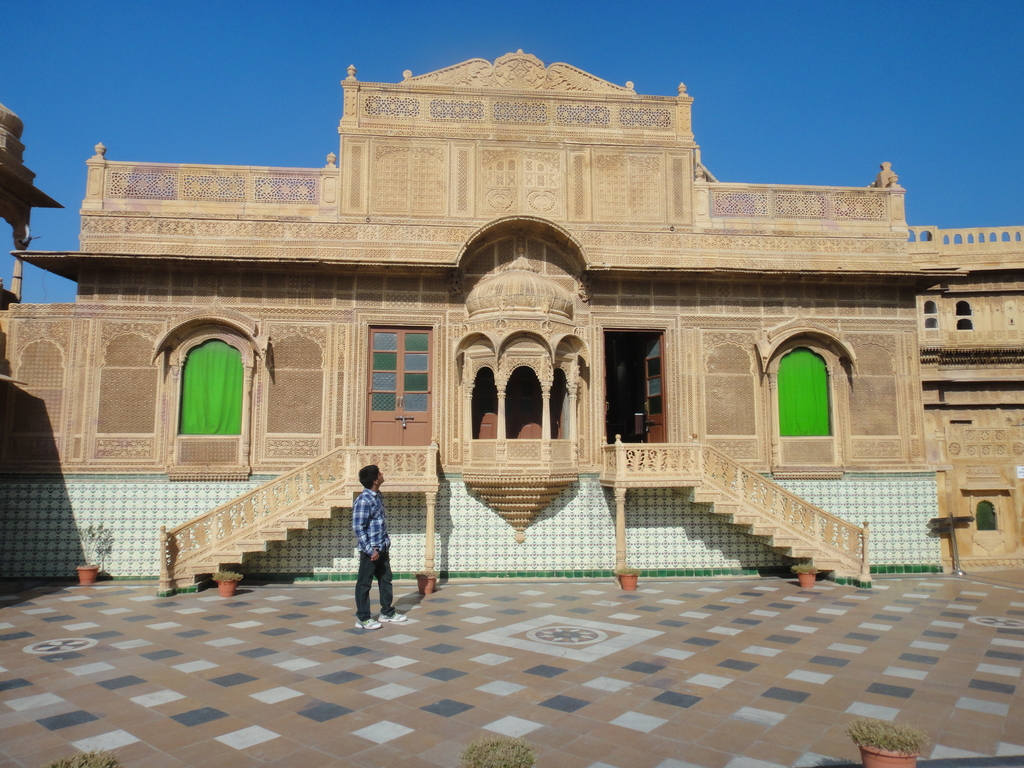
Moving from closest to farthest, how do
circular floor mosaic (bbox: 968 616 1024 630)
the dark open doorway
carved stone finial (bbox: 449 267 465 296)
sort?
circular floor mosaic (bbox: 968 616 1024 630), carved stone finial (bbox: 449 267 465 296), the dark open doorway

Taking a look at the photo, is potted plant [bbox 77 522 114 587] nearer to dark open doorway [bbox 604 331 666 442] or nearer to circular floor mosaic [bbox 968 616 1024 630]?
dark open doorway [bbox 604 331 666 442]

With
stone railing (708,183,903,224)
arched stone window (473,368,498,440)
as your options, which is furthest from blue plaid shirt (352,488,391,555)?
stone railing (708,183,903,224)

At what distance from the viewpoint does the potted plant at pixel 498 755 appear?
360 centimetres

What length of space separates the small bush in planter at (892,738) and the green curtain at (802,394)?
9.24 m

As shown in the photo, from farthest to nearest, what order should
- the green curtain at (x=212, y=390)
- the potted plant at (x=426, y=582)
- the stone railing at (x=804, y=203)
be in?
the stone railing at (x=804, y=203) → the green curtain at (x=212, y=390) → the potted plant at (x=426, y=582)

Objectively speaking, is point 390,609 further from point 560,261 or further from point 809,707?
point 560,261

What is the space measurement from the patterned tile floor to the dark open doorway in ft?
13.2

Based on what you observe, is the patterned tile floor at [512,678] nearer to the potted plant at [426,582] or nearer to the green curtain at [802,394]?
the potted plant at [426,582]

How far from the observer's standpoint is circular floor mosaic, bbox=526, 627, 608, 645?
773cm

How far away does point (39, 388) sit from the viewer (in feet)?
38.6

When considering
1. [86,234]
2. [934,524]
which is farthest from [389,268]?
[934,524]

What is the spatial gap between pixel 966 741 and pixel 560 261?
9700 millimetres

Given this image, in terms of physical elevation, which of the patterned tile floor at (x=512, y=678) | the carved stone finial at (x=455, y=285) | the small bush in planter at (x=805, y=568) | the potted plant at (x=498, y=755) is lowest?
the patterned tile floor at (x=512, y=678)

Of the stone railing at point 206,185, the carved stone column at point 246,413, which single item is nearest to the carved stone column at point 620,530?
the carved stone column at point 246,413
